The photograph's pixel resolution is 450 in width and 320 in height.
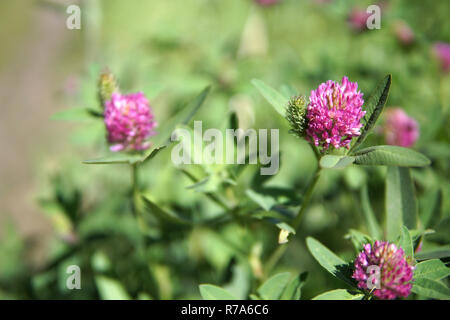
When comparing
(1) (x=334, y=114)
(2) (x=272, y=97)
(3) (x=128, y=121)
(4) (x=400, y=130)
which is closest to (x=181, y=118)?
(3) (x=128, y=121)

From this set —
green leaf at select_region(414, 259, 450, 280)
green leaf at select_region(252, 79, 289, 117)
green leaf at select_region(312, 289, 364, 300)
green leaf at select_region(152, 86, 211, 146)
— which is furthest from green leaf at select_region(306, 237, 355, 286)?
green leaf at select_region(152, 86, 211, 146)

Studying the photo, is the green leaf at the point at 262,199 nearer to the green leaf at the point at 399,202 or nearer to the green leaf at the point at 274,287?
the green leaf at the point at 274,287

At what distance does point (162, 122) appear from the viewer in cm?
176

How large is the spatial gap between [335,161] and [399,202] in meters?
0.29

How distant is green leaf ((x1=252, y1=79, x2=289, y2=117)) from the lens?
85 cm

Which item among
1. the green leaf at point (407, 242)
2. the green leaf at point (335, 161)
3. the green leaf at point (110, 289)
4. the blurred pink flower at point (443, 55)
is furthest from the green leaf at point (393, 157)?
the blurred pink flower at point (443, 55)

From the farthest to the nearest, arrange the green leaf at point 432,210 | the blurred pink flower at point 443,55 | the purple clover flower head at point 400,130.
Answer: the blurred pink flower at point 443,55
the purple clover flower head at point 400,130
the green leaf at point 432,210

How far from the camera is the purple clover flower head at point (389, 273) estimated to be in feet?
2.52

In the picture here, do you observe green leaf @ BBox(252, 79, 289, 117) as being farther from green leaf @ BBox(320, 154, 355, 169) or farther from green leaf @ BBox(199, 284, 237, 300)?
green leaf @ BBox(199, 284, 237, 300)

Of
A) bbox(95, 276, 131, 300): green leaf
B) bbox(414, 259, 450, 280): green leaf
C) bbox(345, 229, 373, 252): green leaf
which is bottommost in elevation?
bbox(95, 276, 131, 300): green leaf

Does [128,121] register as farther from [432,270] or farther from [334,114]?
[432,270]

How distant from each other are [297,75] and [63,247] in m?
1.19

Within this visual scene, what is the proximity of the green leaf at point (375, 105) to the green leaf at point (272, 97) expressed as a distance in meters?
0.16

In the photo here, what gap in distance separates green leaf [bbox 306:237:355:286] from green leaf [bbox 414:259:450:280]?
0.43 ft
